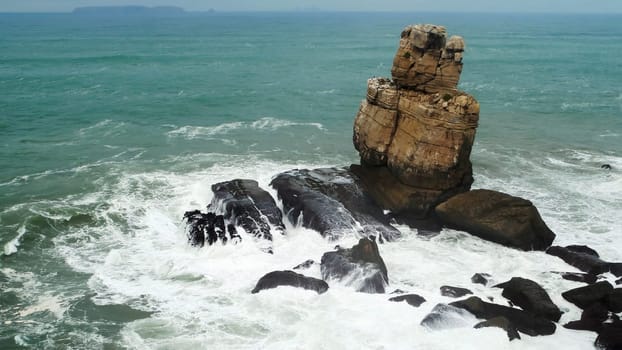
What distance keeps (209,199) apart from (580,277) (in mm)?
16735

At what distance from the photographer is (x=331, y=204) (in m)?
25.5

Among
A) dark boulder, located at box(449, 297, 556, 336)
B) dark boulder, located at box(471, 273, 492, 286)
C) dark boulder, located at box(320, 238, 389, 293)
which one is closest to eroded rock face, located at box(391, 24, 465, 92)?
dark boulder, located at box(320, 238, 389, 293)

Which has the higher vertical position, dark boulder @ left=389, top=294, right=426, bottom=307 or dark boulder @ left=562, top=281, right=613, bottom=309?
dark boulder @ left=562, top=281, right=613, bottom=309

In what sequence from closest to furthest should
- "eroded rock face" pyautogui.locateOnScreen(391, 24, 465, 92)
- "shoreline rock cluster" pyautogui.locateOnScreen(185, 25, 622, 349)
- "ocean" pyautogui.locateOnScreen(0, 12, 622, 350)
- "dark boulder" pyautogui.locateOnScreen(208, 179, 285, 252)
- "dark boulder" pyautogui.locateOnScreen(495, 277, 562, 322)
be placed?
"ocean" pyautogui.locateOnScreen(0, 12, 622, 350), "dark boulder" pyautogui.locateOnScreen(495, 277, 562, 322), "shoreline rock cluster" pyautogui.locateOnScreen(185, 25, 622, 349), "dark boulder" pyautogui.locateOnScreen(208, 179, 285, 252), "eroded rock face" pyautogui.locateOnScreen(391, 24, 465, 92)

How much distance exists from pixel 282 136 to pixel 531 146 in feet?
56.2

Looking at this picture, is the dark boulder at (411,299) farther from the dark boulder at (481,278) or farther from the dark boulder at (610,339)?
the dark boulder at (610,339)

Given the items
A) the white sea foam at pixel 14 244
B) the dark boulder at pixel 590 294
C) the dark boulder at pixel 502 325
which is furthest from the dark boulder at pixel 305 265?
the white sea foam at pixel 14 244

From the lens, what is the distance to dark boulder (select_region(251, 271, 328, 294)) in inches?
786

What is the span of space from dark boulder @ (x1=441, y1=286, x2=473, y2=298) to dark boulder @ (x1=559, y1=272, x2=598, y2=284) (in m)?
4.03

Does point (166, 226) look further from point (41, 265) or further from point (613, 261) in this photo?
point (613, 261)

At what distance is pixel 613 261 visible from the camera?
890 inches

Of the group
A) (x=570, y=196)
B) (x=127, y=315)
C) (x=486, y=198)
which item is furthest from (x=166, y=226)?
(x=570, y=196)

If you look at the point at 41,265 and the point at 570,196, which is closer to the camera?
the point at 41,265

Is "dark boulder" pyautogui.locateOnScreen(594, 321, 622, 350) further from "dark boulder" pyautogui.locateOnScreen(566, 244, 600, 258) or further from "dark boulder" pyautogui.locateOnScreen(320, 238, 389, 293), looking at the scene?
"dark boulder" pyautogui.locateOnScreen(320, 238, 389, 293)
